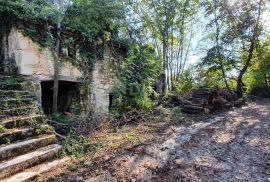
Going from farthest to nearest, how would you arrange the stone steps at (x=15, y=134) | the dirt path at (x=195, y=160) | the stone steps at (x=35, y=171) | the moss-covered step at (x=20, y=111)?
the moss-covered step at (x=20, y=111) < the stone steps at (x=15, y=134) < the dirt path at (x=195, y=160) < the stone steps at (x=35, y=171)

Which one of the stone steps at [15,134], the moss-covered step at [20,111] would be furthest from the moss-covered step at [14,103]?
the stone steps at [15,134]

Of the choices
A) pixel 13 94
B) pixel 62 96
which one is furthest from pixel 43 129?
pixel 62 96

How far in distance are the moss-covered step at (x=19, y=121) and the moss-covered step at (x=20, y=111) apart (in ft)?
0.64

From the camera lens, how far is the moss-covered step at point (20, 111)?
4.28m

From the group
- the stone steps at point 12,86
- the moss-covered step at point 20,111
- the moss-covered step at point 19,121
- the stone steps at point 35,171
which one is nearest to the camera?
the stone steps at point 35,171

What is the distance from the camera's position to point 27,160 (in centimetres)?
332

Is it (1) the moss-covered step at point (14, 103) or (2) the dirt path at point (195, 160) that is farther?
(1) the moss-covered step at point (14, 103)

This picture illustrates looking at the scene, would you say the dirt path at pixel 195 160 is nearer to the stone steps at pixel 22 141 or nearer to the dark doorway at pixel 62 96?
the stone steps at pixel 22 141

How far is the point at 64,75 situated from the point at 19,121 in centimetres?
321

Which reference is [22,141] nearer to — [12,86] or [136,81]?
[12,86]

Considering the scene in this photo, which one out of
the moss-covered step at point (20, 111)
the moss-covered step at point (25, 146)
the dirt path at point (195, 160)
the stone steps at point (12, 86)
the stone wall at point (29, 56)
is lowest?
the dirt path at point (195, 160)

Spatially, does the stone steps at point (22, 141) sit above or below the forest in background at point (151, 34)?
below

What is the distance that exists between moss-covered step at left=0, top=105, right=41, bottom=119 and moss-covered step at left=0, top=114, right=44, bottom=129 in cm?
20

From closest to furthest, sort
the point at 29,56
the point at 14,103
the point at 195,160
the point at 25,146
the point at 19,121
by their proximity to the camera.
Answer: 1. the point at 25,146
2. the point at 195,160
3. the point at 19,121
4. the point at 14,103
5. the point at 29,56
